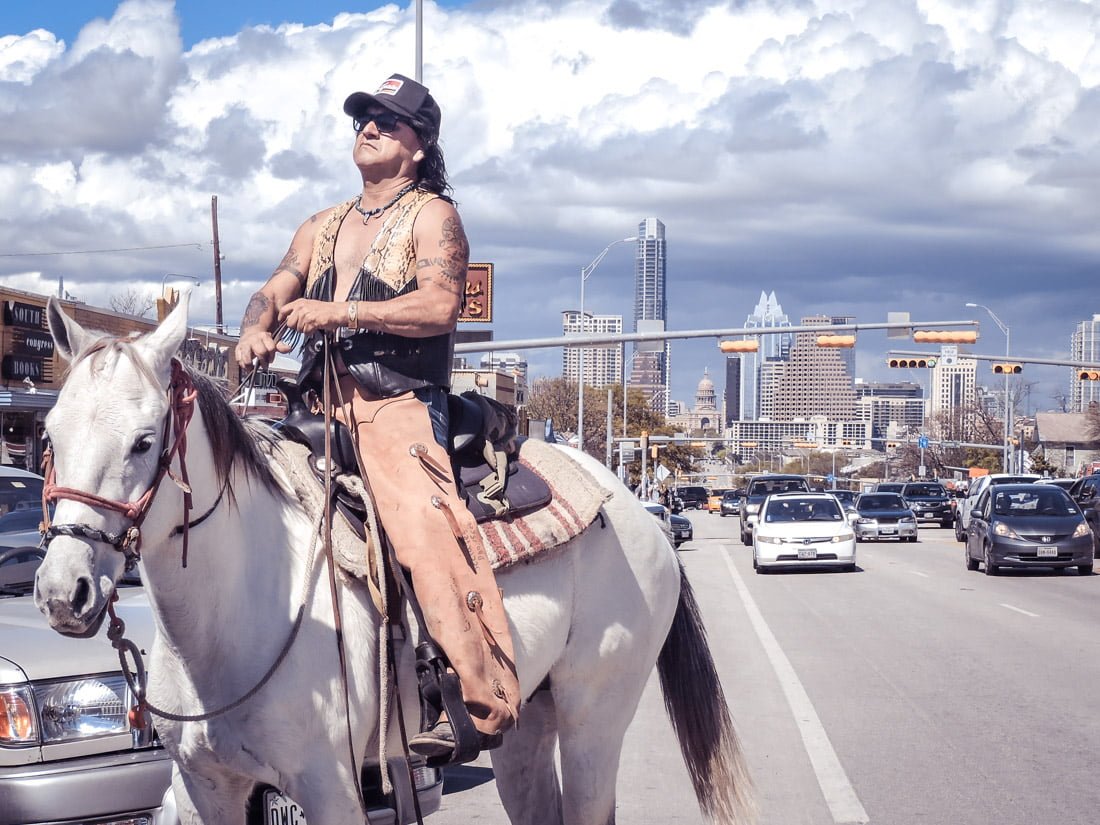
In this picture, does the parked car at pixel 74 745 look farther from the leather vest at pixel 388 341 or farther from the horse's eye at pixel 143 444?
the horse's eye at pixel 143 444

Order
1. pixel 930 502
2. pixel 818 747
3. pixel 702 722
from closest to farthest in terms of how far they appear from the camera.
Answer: pixel 702 722, pixel 818 747, pixel 930 502

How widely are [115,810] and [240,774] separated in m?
1.47

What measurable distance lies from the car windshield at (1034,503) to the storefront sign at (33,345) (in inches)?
880

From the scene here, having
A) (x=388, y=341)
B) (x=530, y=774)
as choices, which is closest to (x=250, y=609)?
(x=388, y=341)

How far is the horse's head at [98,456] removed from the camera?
2924 millimetres

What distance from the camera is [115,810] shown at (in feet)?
15.5

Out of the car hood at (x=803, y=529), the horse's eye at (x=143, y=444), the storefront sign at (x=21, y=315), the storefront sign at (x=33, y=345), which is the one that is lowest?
the car hood at (x=803, y=529)

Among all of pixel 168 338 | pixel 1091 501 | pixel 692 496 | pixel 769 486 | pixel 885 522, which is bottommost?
pixel 692 496

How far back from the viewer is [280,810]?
418cm

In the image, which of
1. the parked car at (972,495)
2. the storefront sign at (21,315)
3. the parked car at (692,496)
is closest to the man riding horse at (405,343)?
the storefront sign at (21,315)

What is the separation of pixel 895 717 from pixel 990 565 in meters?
15.6

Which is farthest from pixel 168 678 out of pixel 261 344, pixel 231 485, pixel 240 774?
pixel 261 344

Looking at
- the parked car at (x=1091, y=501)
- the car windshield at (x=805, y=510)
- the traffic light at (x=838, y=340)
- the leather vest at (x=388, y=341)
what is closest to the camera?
the leather vest at (x=388, y=341)

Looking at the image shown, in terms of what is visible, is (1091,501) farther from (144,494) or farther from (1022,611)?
(144,494)
